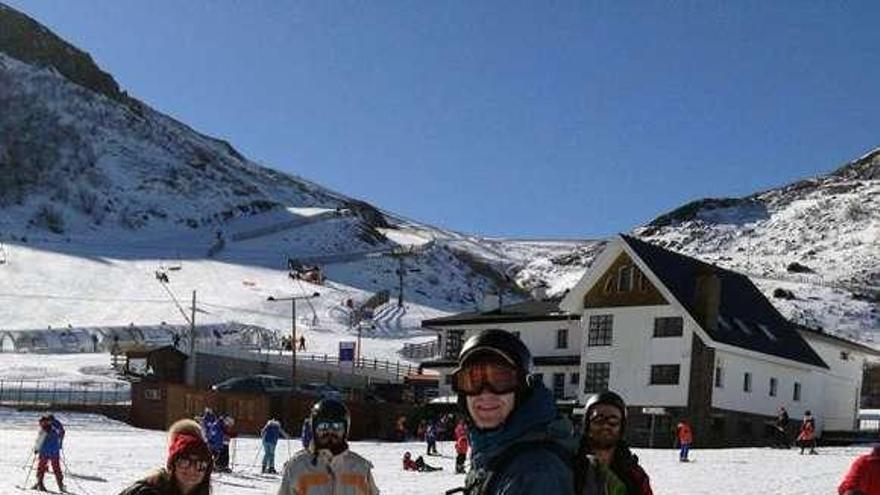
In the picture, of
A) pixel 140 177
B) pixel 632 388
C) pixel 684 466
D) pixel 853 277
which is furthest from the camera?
pixel 140 177

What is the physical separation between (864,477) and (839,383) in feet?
152

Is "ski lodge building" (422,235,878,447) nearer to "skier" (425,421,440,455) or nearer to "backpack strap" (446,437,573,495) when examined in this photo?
"skier" (425,421,440,455)

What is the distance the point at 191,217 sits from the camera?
5635 inches

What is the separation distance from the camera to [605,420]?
5586mm

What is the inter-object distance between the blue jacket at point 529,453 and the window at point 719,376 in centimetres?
4073

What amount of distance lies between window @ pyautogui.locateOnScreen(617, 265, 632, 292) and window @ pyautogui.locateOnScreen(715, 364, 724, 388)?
15.5ft

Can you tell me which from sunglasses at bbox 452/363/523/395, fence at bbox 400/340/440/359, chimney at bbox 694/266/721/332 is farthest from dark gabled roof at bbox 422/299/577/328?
sunglasses at bbox 452/363/523/395

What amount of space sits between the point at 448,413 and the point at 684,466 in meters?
18.8

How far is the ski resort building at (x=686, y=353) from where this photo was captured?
42.1 metres

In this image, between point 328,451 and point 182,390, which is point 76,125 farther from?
point 328,451

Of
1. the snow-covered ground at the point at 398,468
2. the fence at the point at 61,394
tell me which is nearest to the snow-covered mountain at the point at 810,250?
the fence at the point at 61,394

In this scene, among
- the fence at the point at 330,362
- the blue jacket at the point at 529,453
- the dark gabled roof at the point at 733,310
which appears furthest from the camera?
the fence at the point at 330,362

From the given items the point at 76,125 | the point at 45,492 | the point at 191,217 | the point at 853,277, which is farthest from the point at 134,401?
the point at 76,125

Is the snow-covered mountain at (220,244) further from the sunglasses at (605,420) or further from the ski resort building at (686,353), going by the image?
the sunglasses at (605,420)
